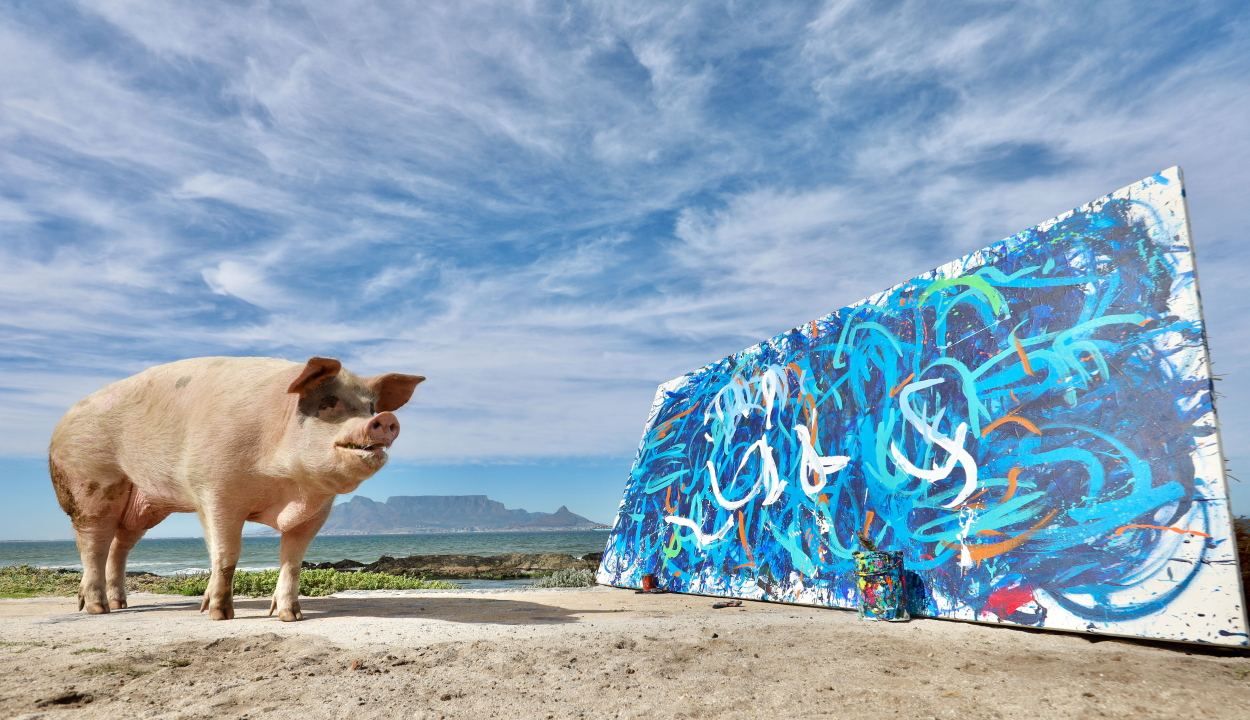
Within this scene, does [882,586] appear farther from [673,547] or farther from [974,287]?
[673,547]

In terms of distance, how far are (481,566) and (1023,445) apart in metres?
15.8

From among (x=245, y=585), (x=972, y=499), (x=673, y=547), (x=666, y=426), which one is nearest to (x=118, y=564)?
(x=245, y=585)

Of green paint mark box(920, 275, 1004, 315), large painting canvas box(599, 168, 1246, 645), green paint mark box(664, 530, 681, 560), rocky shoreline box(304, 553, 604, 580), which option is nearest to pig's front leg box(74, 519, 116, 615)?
green paint mark box(664, 530, 681, 560)

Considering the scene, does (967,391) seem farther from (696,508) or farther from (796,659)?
(696,508)

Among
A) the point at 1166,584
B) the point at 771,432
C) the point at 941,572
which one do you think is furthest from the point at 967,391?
the point at 771,432

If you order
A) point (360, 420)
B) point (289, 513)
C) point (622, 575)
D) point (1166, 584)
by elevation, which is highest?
point (360, 420)

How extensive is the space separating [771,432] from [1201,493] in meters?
4.62

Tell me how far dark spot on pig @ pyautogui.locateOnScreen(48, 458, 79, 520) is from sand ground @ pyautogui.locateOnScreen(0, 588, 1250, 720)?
4.42 ft

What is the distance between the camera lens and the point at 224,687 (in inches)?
143

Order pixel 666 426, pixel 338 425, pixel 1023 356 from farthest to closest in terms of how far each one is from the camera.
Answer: pixel 666 426 < pixel 1023 356 < pixel 338 425

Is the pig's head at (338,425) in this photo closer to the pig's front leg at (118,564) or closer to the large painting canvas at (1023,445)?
the pig's front leg at (118,564)

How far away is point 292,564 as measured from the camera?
6227 mm

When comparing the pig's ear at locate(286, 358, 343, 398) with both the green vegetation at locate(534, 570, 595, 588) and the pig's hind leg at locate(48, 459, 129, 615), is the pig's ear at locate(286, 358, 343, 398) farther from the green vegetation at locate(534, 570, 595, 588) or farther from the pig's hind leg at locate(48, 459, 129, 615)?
the green vegetation at locate(534, 570, 595, 588)

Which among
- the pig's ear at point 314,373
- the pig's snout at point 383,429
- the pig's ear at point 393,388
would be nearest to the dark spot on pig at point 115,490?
the pig's ear at point 314,373
